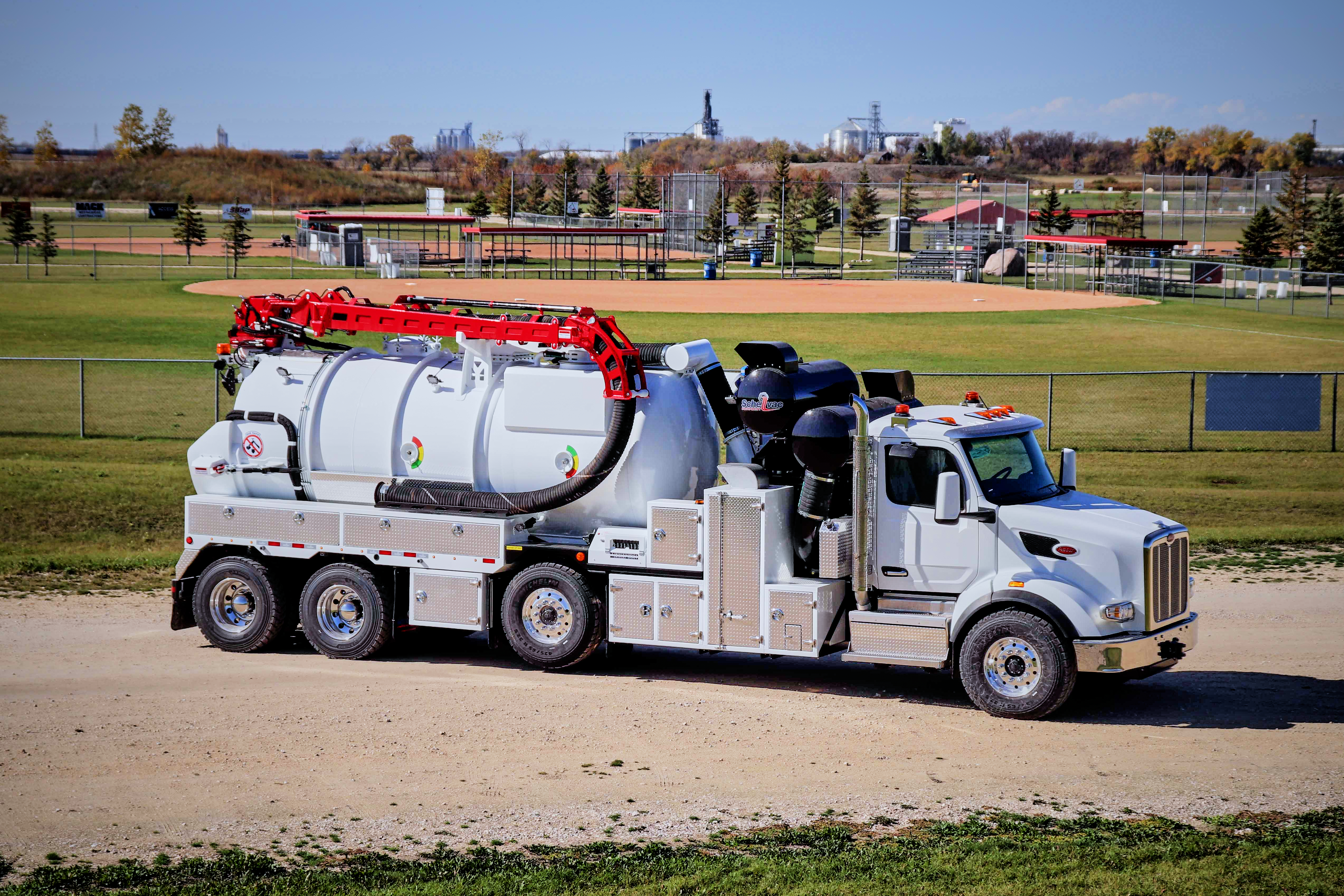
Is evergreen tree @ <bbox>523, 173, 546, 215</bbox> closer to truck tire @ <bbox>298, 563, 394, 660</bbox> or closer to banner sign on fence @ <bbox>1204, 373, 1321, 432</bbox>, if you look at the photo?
banner sign on fence @ <bbox>1204, 373, 1321, 432</bbox>

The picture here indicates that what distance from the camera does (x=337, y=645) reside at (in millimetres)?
14602

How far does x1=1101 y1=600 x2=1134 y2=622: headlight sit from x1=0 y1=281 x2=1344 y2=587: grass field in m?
9.51

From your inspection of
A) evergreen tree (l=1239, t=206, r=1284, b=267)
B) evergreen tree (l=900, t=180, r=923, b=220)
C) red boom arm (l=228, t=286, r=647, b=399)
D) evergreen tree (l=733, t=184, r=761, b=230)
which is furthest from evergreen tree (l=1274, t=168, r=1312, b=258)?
red boom arm (l=228, t=286, r=647, b=399)

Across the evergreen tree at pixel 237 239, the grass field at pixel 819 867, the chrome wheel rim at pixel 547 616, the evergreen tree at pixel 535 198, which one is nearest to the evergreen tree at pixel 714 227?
the evergreen tree at pixel 535 198

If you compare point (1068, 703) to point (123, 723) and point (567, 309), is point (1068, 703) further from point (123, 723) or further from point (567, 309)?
point (123, 723)

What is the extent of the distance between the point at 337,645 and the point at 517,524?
2.45 m

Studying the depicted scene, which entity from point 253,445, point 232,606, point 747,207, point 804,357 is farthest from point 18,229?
point 232,606

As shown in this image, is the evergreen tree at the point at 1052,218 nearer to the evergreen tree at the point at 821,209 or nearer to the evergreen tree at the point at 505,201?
the evergreen tree at the point at 821,209

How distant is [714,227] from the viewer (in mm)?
101688

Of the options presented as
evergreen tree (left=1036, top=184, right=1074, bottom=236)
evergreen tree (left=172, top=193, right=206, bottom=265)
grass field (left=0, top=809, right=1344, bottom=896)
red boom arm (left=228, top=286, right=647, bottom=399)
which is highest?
evergreen tree (left=1036, top=184, right=1074, bottom=236)

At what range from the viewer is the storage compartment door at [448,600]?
46.0ft

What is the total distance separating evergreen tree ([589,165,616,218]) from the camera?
117 metres

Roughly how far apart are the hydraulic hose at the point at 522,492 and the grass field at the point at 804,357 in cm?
628

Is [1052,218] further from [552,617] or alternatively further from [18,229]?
[552,617]
